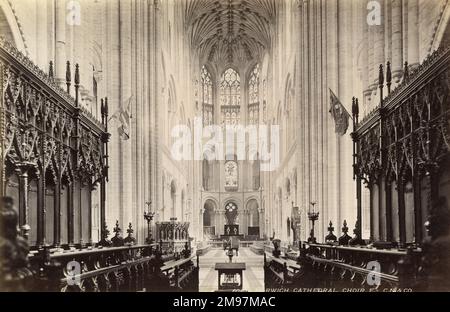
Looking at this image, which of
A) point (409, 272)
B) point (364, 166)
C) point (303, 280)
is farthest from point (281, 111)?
point (409, 272)

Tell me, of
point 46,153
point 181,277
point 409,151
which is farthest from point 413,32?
point 46,153

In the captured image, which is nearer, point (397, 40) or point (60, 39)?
point (397, 40)

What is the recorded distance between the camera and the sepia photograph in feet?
24.3

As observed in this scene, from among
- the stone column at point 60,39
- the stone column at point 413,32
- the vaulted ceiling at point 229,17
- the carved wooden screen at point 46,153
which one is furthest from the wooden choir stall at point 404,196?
the vaulted ceiling at point 229,17

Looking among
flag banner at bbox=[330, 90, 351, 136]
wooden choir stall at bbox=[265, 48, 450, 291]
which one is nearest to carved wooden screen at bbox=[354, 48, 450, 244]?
wooden choir stall at bbox=[265, 48, 450, 291]

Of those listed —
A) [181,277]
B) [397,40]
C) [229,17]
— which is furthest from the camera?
[229,17]

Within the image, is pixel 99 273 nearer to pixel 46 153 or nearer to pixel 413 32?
pixel 46 153

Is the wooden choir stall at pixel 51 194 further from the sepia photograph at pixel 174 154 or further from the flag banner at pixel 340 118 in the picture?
the flag banner at pixel 340 118

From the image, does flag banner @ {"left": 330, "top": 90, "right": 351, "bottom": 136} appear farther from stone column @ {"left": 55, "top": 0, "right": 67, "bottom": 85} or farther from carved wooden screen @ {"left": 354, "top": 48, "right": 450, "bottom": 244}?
stone column @ {"left": 55, "top": 0, "right": 67, "bottom": 85}

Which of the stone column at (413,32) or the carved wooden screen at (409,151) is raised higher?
the stone column at (413,32)

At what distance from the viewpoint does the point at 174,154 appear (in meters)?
35.3

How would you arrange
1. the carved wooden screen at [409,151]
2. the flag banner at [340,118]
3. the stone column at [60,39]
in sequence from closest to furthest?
1. the carved wooden screen at [409,151]
2. the flag banner at [340,118]
3. the stone column at [60,39]

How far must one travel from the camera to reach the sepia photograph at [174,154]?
741 centimetres
